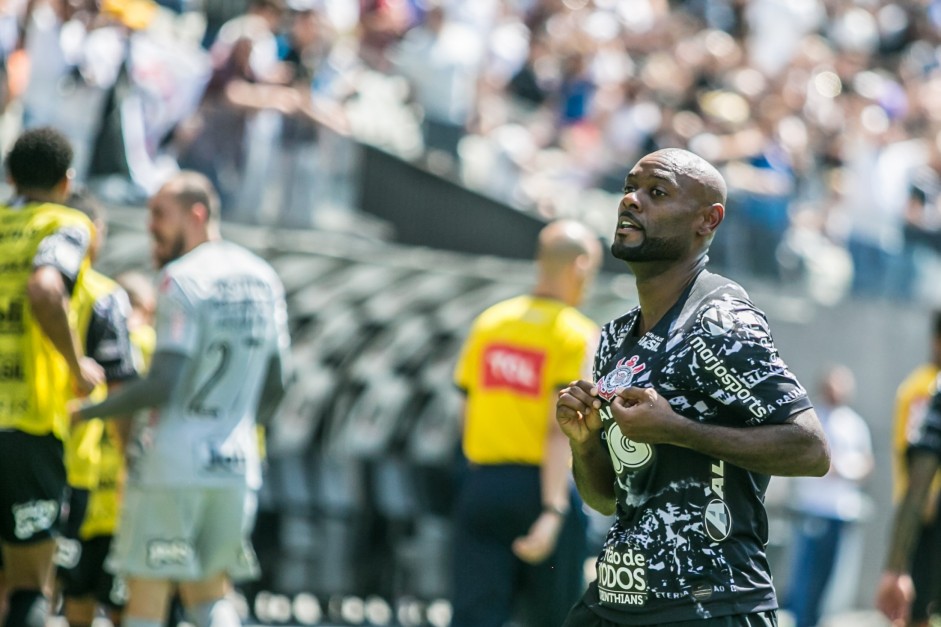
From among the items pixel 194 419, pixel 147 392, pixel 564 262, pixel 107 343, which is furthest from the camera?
pixel 564 262

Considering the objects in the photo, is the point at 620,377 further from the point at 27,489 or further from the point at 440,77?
the point at 440,77

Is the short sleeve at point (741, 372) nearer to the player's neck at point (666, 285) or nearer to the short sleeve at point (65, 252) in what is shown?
the player's neck at point (666, 285)

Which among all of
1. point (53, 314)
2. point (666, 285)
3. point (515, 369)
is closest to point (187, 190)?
point (53, 314)

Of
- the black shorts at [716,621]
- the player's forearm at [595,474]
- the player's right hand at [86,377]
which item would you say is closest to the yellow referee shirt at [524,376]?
the player's right hand at [86,377]

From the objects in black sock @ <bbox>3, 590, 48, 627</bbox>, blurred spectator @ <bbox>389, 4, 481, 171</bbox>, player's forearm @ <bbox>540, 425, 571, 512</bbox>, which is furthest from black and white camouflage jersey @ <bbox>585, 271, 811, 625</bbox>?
blurred spectator @ <bbox>389, 4, 481, 171</bbox>

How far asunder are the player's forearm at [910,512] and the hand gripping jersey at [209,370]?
2946 millimetres

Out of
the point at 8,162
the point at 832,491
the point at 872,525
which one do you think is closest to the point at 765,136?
the point at 872,525

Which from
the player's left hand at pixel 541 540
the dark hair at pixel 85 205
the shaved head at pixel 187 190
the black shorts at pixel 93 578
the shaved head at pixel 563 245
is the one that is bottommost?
the black shorts at pixel 93 578

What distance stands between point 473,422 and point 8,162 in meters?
2.50

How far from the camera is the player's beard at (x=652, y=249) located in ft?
15.8

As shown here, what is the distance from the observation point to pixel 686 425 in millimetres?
4539

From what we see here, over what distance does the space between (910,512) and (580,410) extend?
359 centimetres

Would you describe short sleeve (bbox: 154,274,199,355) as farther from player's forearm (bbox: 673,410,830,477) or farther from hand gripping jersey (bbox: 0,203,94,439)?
player's forearm (bbox: 673,410,830,477)

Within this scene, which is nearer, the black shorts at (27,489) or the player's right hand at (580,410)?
the player's right hand at (580,410)
